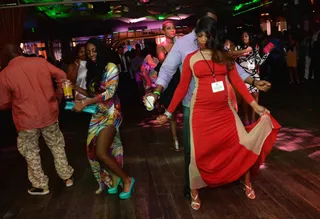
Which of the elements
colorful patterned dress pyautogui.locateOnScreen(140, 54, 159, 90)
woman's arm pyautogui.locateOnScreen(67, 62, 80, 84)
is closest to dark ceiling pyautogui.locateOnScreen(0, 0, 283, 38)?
colorful patterned dress pyautogui.locateOnScreen(140, 54, 159, 90)

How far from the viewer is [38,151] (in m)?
3.73

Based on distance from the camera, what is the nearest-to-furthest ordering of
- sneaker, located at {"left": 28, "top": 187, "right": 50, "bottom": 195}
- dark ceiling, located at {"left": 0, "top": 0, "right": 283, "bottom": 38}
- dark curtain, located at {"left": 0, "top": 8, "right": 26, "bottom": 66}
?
sneaker, located at {"left": 28, "top": 187, "right": 50, "bottom": 195} → dark curtain, located at {"left": 0, "top": 8, "right": 26, "bottom": 66} → dark ceiling, located at {"left": 0, "top": 0, "right": 283, "bottom": 38}

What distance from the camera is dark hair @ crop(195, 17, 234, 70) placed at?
2789 millimetres

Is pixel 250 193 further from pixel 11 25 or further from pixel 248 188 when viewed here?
pixel 11 25

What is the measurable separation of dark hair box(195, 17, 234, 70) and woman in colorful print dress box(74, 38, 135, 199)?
35.7 inches

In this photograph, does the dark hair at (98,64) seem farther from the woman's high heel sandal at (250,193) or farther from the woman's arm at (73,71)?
the woman's high heel sandal at (250,193)

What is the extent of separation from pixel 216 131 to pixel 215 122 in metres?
0.08

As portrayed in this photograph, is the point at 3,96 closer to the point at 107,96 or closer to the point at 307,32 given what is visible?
the point at 107,96

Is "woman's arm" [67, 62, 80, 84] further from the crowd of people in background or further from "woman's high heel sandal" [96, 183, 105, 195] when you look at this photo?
"woman's high heel sandal" [96, 183, 105, 195]

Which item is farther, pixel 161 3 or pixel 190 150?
pixel 161 3

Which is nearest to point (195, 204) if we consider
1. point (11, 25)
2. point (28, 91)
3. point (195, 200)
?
point (195, 200)

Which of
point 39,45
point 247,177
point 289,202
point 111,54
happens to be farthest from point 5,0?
point 39,45

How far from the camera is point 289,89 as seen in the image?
9.24m

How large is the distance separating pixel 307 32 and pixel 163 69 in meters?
12.6
